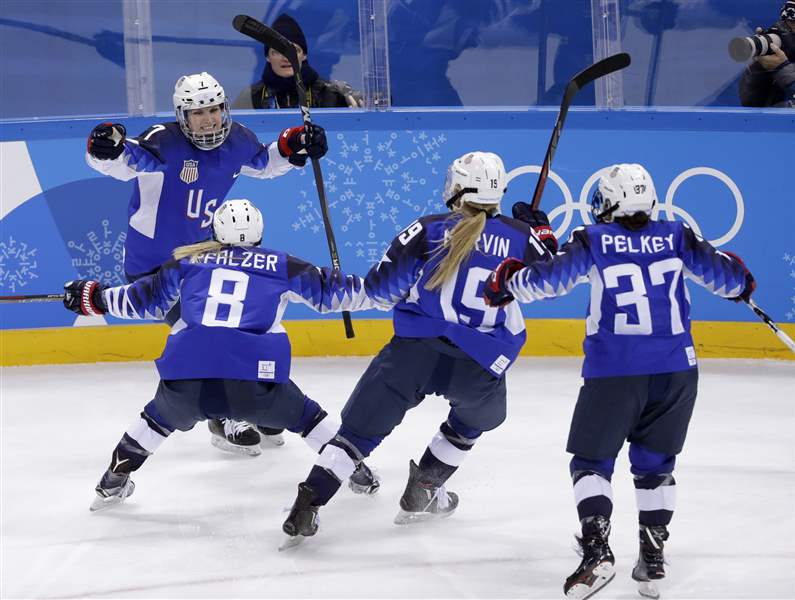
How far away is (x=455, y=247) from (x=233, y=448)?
150cm

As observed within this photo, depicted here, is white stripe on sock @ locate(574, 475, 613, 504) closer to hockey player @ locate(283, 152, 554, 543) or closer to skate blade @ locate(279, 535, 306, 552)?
hockey player @ locate(283, 152, 554, 543)

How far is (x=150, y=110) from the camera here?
5586mm

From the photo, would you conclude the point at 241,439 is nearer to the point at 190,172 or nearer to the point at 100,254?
the point at 190,172

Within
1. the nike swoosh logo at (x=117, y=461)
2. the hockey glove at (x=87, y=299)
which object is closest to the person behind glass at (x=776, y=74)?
the hockey glove at (x=87, y=299)

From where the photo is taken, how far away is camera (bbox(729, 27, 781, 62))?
543 cm

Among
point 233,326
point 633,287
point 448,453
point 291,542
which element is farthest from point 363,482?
point 633,287

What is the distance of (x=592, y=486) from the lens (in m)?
3.00

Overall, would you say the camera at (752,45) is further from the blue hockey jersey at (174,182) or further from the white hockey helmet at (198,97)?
the white hockey helmet at (198,97)

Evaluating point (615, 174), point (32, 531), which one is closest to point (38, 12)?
point (32, 531)

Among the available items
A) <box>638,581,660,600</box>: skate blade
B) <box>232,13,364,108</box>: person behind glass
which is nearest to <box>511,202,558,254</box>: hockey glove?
<box>638,581,660,600</box>: skate blade

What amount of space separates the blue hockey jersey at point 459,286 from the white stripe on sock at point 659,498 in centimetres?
55

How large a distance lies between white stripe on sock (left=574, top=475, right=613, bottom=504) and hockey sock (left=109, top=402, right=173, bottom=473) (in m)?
1.30

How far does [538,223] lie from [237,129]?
4.64 ft

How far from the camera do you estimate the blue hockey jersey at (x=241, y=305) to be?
134 inches
